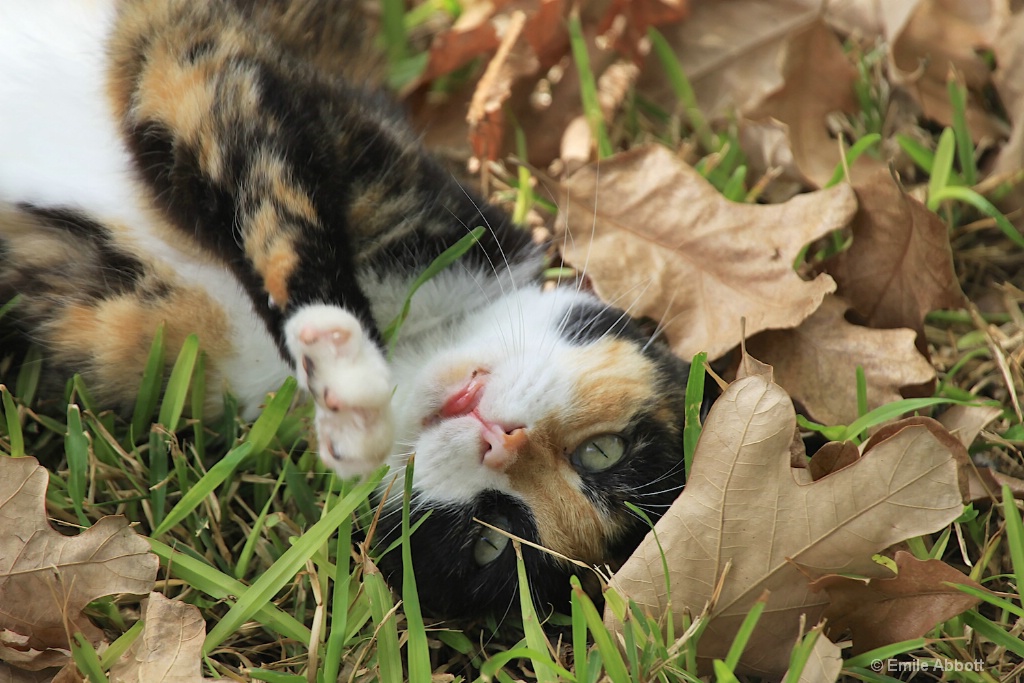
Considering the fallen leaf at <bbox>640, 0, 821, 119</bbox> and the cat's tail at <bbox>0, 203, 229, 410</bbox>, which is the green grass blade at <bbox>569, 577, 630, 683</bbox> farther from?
the fallen leaf at <bbox>640, 0, 821, 119</bbox>

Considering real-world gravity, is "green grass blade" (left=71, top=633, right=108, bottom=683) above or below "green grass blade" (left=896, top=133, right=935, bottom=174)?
above

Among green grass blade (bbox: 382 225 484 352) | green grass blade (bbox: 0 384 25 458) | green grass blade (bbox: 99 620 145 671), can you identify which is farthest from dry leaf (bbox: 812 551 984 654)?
green grass blade (bbox: 0 384 25 458)

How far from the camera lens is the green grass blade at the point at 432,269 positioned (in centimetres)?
162

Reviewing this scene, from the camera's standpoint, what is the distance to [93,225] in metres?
1.61

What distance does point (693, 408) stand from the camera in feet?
4.98

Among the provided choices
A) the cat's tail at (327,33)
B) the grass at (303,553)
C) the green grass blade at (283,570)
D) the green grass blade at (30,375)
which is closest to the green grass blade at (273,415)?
the grass at (303,553)

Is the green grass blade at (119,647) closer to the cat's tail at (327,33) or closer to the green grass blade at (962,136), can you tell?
the cat's tail at (327,33)

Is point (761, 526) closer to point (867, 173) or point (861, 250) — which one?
Answer: point (861, 250)

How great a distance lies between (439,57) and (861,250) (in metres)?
1.20

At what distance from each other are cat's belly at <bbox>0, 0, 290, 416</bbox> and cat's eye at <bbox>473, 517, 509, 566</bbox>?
484 mm

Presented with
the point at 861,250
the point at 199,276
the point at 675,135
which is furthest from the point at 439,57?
the point at 861,250

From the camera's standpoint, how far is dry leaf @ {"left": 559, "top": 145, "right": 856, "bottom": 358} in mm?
1796

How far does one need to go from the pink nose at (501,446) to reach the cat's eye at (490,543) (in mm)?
122

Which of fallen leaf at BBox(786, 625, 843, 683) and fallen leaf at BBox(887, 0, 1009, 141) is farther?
fallen leaf at BBox(887, 0, 1009, 141)
